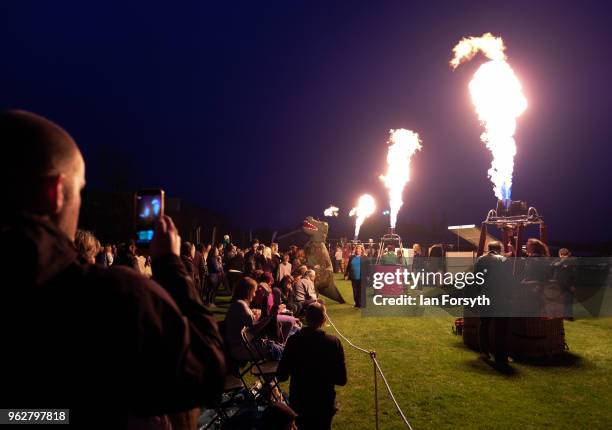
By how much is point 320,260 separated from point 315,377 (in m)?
12.1

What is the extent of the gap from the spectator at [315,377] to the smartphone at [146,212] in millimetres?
3104

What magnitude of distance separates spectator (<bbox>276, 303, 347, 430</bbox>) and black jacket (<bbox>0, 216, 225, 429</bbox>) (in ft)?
11.2

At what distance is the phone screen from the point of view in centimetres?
178

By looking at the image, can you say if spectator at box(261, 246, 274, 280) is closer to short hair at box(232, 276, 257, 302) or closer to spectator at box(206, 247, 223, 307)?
spectator at box(206, 247, 223, 307)

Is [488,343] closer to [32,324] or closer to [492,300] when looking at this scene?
[492,300]

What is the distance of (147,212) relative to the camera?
1.80 meters

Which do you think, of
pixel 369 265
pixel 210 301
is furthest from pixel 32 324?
pixel 369 265

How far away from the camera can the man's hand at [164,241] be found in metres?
1.50

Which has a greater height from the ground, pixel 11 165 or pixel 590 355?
pixel 11 165

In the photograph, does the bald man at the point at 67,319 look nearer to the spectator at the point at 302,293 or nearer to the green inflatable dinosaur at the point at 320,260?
the spectator at the point at 302,293

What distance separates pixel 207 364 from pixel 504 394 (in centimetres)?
682

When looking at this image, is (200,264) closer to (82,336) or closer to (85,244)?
(85,244)

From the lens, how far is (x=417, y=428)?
536cm

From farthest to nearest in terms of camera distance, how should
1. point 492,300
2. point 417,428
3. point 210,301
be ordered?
point 210,301, point 492,300, point 417,428
